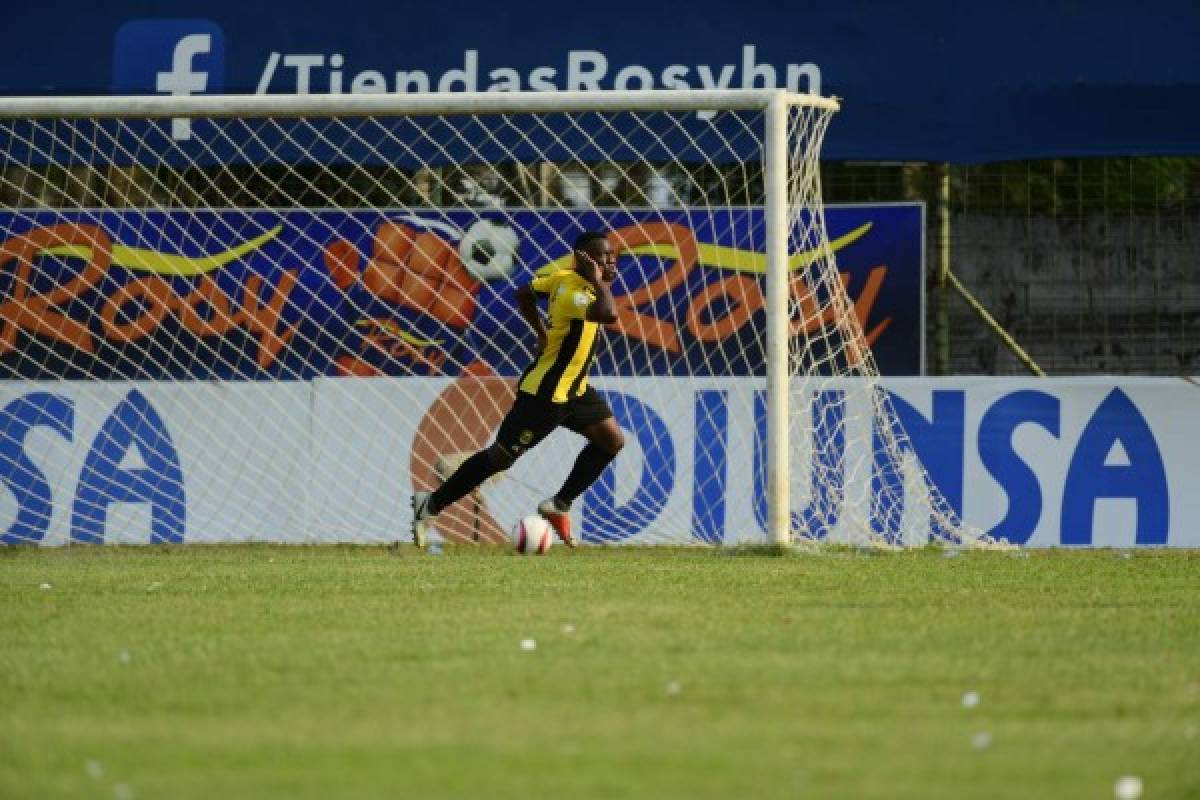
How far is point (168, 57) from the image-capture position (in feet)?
49.0

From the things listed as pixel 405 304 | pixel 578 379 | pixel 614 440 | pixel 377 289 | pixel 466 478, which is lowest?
pixel 466 478

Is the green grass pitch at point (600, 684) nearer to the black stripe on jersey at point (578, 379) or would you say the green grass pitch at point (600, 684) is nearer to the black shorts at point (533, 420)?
the black shorts at point (533, 420)

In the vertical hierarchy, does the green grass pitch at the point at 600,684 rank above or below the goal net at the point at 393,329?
below

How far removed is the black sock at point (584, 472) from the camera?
1178cm

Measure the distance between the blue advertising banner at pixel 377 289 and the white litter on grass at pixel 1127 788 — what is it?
9436 mm

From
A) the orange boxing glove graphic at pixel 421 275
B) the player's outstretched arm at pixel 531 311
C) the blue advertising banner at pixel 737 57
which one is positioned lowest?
the player's outstretched arm at pixel 531 311

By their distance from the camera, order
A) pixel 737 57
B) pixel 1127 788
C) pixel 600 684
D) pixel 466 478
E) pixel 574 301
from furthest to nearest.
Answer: pixel 737 57, pixel 466 478, pixel 574 301, pixel 600 684, pixel 1127 788

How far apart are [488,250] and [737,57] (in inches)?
88.1

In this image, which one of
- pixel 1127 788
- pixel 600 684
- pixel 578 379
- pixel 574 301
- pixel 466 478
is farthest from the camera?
pixel 466 478

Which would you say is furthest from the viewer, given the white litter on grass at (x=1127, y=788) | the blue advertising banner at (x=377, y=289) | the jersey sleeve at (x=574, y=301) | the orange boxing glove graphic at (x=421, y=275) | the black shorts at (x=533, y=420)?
the orange boxing glove graphic at (x=421, y=275)

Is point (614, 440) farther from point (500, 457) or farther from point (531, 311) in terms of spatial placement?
point (531, 311)

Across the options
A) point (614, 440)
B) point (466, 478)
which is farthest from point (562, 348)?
point (466, 478)

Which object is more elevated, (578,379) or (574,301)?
(574,301)

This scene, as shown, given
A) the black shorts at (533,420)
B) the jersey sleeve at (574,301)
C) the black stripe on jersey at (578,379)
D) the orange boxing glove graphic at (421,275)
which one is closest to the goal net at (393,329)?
the orange boxing glove graphic at (421,275)
